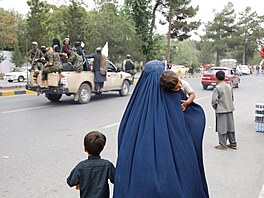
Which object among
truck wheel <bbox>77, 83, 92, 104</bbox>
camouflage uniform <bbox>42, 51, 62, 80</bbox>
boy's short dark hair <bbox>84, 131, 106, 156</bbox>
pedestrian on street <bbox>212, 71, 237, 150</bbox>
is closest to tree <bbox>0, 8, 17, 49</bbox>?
truck wheel <bbox>77, 83, 92, 104</bbox>

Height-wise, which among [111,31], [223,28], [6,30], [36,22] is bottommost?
[111,31]

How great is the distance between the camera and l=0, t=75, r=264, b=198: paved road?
13.7ft

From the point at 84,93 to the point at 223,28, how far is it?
60.6m

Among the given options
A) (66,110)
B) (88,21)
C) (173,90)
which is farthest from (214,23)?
(173,90)

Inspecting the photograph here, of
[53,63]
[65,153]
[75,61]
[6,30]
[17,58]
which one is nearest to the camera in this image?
[65,153]

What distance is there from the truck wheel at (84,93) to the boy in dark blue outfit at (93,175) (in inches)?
369

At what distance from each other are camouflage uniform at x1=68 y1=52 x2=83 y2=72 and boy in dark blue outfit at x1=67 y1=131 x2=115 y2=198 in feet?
29.7

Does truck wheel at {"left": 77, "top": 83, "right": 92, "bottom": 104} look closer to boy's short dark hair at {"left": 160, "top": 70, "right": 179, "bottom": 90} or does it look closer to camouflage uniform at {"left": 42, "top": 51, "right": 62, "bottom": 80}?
camouflage uniform at {"left": 42, "top": 51, "right": 62, "bottom": 80}

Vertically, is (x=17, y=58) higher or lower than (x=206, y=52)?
lower

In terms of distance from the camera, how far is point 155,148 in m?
2.26

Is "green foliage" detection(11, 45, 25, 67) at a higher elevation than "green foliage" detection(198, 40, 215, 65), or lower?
lower

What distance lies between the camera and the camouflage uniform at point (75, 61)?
1134 centimetres

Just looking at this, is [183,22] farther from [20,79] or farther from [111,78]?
[111,78]

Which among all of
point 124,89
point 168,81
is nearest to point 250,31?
point 124,89
